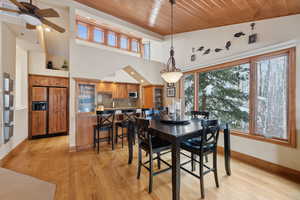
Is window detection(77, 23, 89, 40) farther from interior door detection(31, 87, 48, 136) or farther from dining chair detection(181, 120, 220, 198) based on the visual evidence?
dining chair detection(181, 120, 220, 198)

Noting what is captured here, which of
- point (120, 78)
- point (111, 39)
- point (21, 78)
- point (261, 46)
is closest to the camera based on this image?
point (261, 46)

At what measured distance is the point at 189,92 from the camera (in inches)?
167

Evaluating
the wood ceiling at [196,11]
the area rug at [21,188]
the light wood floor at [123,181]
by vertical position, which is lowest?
the light wood floor at [123,181]

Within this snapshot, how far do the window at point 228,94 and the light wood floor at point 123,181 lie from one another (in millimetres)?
1000

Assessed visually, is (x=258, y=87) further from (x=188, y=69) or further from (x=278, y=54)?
(x=188, y=69)

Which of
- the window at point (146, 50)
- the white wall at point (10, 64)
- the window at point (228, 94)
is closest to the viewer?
the white wall at point (10, 64)

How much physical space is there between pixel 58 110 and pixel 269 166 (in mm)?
6284

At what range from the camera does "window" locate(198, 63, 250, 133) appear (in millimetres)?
2922

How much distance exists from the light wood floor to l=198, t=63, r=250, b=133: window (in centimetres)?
100

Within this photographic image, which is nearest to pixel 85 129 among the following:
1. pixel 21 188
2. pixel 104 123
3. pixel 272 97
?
pixel 104 123

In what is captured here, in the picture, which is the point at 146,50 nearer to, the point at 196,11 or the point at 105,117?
the point at 196,11

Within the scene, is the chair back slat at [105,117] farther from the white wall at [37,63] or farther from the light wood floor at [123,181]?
the white wall at [37,63]

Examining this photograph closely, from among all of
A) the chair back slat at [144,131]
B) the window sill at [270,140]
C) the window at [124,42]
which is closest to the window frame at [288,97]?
the window sill at [270,140]

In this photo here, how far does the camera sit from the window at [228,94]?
9.59 feet
